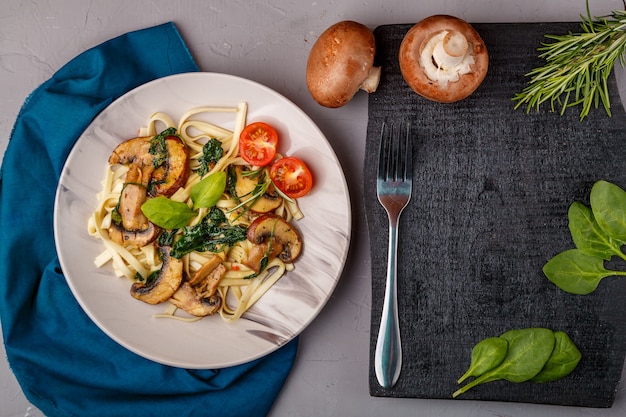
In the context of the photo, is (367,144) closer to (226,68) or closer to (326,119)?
(326,119)

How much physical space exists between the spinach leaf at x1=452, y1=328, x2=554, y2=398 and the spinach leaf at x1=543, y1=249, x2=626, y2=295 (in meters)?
0.17

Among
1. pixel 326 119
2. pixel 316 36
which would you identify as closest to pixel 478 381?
pixel 326 119

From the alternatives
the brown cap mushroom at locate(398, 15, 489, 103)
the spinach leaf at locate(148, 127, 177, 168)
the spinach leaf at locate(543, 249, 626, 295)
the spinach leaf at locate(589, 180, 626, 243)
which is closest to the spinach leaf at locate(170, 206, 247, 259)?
the spinach leaf at locate(148, 127, 177, 168)

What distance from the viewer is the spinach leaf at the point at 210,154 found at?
85.3 inches

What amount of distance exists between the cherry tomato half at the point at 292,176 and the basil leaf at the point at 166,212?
0.33 meters

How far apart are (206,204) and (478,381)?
109cm

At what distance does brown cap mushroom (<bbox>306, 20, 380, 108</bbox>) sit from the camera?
201 cm

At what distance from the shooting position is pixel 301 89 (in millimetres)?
2305

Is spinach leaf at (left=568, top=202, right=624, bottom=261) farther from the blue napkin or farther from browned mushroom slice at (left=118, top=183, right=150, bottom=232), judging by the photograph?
browned mushroom slice at (left=118, top=183, right=150, bottom=232)

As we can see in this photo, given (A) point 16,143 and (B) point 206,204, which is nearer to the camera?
(B) point 206,204

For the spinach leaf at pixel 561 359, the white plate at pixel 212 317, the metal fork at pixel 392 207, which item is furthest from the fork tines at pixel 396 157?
the spinach leaf at pixel 561 359

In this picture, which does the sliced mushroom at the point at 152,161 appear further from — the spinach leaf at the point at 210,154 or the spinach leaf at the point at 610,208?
the spinach leaf at the point at 610,208

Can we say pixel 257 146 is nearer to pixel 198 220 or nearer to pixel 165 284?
pixel 198 220

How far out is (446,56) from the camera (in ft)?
6.32
